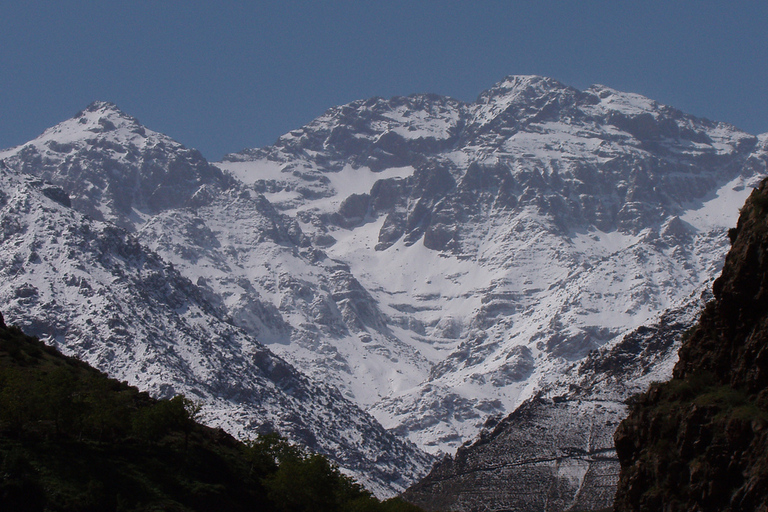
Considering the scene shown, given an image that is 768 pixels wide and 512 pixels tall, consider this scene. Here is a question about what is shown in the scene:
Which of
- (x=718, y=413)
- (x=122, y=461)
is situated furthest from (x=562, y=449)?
(x=718, y=413)

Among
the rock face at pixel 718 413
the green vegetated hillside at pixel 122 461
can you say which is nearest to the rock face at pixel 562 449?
the green vegetated hillside at pixel 122 461

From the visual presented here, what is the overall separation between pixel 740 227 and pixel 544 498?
311 ft

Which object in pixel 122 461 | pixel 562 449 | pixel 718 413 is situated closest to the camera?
pixel 718 413

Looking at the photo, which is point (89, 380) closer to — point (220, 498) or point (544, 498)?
point (220, 498)

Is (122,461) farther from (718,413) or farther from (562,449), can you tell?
(562,449)

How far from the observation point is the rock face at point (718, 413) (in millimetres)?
45531

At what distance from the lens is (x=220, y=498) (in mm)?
93875

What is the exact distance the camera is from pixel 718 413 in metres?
47.8

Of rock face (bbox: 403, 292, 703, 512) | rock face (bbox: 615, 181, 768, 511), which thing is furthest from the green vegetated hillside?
rock face (bbox: 615, 181, 768, 511)

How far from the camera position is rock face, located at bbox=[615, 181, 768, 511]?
4553 centimetres

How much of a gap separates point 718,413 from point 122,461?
60420mm

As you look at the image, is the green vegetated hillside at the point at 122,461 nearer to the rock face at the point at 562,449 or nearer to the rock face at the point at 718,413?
the rock face at the point at 562,449

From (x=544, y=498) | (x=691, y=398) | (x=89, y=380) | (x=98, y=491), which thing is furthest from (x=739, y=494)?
(x=544, y=498)

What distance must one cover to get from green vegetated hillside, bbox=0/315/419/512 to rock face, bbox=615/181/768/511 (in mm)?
47741
